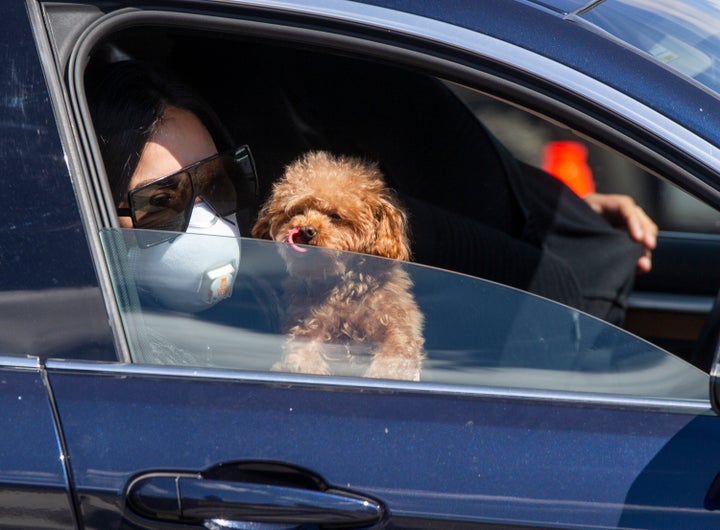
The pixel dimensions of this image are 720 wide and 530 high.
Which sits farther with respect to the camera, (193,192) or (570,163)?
(570,163)

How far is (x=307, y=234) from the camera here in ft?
7.86

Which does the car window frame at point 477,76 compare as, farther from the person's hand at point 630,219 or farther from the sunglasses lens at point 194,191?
the person's hand at point 630,219

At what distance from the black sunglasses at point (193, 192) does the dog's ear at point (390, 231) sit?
1.12 feet

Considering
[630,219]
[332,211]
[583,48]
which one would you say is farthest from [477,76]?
[630,219]

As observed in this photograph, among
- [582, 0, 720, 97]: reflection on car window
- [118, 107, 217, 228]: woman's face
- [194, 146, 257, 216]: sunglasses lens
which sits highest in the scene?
[118, 107, 217, 228]: woman's face

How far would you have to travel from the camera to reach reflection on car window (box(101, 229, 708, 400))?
151 centimetres

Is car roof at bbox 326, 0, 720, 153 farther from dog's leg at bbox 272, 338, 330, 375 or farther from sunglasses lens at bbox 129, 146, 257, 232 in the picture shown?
sunglasses lens at bbox 129, 146, 257, 232

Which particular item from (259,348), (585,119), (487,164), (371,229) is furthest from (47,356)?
(487,164)

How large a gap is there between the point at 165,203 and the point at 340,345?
0.69 meters

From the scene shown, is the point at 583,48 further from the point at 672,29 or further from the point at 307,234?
the point at 307,234

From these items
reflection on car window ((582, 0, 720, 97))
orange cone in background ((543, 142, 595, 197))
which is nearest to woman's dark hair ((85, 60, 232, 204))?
reflection on car window ((582, 0, 720, 97))

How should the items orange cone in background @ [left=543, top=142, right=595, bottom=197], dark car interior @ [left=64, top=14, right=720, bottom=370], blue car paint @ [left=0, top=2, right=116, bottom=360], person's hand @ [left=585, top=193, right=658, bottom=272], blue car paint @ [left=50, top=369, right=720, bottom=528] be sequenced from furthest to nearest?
orange cone in background @ [left=543, top=142, right=595, bottom=197] < person's hand @ [left=585, top=193, right=658, bottom=272] < dark car interior @ [left=64, top=14, right=720, bottom=370] < blue car paint @ [left=0, top=2, right=116, bottom=360] < blue car paint @ [left=50, top=369, right=720, bottom=528]

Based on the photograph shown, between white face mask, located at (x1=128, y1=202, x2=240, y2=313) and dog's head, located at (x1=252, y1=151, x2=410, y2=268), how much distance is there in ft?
2.45

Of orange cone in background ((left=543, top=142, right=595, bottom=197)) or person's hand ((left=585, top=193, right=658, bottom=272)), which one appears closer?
person's hand ((left=585, top=193, right=658, bottom=272))
